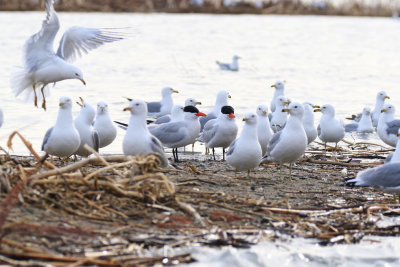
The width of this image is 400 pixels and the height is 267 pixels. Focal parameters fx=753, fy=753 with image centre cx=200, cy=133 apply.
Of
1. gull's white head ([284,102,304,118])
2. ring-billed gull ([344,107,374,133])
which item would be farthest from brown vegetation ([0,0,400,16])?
gull's white head ([284,102,304,118])

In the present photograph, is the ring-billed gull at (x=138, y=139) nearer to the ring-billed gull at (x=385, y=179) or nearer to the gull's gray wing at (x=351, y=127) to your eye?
the ring-billed gull at (x=385, y=179)

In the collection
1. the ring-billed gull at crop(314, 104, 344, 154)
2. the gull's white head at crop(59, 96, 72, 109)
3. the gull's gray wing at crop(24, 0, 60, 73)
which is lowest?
the ring-billed gull at crop(314, 104, 344, 154)

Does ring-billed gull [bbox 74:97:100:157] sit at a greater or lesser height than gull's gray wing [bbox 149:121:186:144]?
greater

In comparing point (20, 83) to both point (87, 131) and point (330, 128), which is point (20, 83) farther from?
point (330, 128)

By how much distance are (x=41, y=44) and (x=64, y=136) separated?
3108 millimetres

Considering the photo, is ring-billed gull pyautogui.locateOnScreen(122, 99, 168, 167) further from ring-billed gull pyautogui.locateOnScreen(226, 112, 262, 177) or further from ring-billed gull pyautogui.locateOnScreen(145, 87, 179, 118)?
ring-billed gull pyautogui.locateOnScreen(145, 87, 179, 118)

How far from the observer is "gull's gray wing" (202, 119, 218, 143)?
9.39m

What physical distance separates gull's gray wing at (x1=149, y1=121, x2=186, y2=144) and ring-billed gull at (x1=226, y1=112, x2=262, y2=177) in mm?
1460

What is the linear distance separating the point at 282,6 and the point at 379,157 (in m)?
30.8

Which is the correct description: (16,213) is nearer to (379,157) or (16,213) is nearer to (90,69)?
(379,157)

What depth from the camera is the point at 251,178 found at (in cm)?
777

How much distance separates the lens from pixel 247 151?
24.9 feet

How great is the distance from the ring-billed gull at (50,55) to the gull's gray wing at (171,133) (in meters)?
1.85

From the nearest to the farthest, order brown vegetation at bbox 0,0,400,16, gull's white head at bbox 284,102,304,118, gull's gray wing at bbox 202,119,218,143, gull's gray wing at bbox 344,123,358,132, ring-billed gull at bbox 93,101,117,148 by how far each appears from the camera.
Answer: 1. gull's white head at bbox 284,102,304,118
2. ring-billed gull at bbox 93,101,117,148
3. gull's gray wing at bbox 202,119,218,143
4. gull's gray wing at bbox 344,123,358,132
5. brown vegetation at bbox 0,0,400,16
